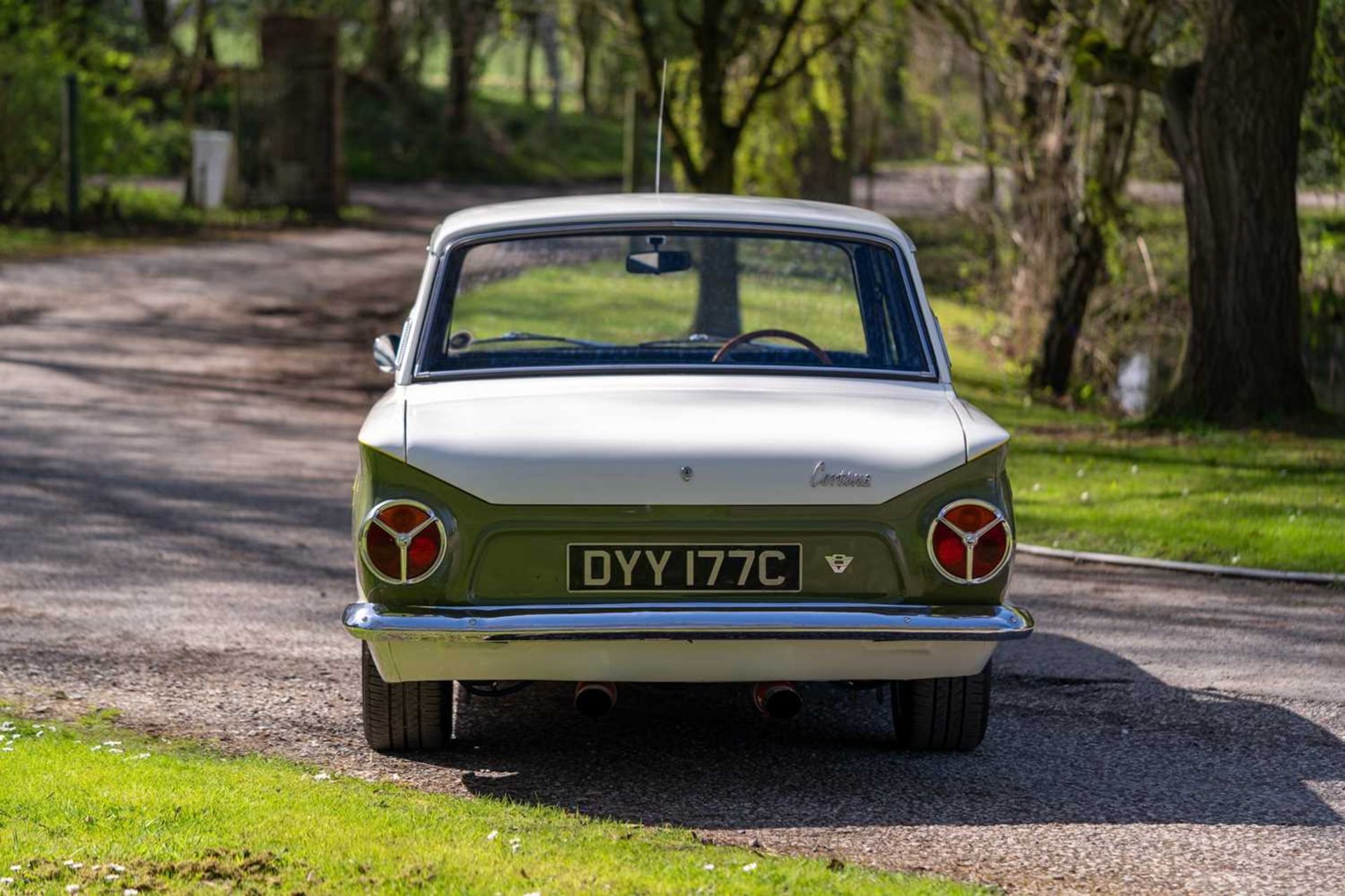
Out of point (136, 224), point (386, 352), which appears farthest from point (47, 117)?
point (386, 352)

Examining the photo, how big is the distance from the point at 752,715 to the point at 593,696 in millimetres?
1117

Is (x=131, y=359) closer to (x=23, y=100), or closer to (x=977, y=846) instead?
(x=23, y=100)

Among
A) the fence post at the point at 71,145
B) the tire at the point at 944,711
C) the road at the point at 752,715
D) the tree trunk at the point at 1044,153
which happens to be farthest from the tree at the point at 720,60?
the tire at the point at 944,711

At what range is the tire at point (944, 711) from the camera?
5.61m

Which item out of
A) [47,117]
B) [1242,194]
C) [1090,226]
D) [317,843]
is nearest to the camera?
[317,843]

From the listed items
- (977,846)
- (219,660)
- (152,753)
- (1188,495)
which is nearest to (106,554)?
(219,660)

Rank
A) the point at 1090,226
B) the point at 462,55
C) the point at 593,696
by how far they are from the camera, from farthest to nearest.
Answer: the point at 462,55 < the point at 1090,226 < the point at 593,696

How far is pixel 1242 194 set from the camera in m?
13.3

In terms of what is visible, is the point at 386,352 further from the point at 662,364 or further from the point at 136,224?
the point at 136,224

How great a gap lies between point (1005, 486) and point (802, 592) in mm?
687

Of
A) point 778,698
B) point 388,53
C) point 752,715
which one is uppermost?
point 388,53

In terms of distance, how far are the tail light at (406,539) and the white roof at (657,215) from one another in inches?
52.7

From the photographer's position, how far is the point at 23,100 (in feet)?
82.5

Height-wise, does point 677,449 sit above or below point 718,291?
below
